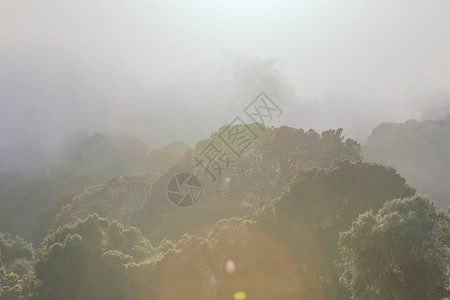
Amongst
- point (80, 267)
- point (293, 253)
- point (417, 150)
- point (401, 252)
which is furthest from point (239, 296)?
point (417, 150)

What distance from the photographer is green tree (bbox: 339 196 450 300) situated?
50.3 feet

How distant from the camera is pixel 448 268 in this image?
1560 centimetres

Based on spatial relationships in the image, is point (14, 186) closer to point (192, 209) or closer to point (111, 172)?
point (111, 172)

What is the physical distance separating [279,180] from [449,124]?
68.2m

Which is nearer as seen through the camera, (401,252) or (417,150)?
(401,252)

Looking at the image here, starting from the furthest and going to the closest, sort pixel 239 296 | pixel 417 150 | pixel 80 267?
pixel 417 150 → pixel 80 267 → pixel 239 296

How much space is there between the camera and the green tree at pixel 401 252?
603 inches

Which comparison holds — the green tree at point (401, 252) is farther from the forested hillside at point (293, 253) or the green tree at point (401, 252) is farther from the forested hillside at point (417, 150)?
the forested hillside at point (417, 150)

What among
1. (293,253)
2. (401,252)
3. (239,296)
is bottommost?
(239,296)

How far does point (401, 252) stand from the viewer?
1557 centimetres

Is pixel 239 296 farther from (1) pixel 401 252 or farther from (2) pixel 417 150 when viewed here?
(2) pixel 417 150

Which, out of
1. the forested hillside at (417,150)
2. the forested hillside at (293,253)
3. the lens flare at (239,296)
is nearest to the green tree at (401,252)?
the forested hillside at (293,253)

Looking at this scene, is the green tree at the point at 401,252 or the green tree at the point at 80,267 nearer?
the green tree at the point at 401,252

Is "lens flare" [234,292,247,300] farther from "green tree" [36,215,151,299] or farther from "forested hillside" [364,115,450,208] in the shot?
"forested hillside" [364,115,450,208]
